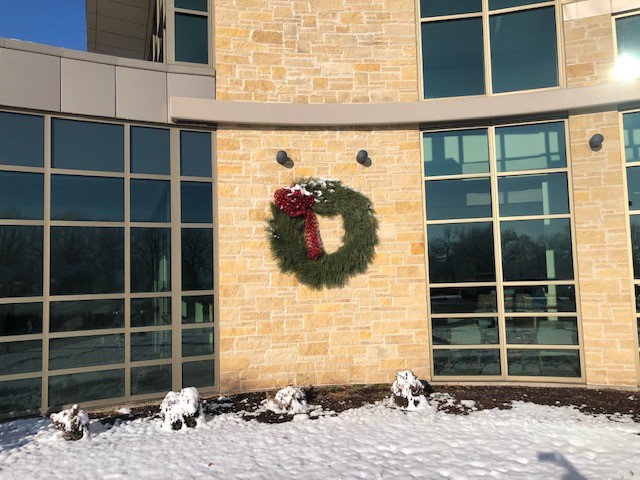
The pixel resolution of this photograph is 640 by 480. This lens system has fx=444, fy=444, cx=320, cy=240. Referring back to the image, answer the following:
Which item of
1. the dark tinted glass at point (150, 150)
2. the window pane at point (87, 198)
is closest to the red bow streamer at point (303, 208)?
the dark tinted glass at point (150, 150)

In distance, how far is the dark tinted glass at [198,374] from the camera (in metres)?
7.11

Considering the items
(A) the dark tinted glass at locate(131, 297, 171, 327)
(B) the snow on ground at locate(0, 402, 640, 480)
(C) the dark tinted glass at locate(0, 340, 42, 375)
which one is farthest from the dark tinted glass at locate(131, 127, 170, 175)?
(B) the snow on ground at locate(0, 402, 640, 480)

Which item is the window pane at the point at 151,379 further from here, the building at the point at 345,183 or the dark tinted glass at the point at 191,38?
the dark tinted glass at the point at 191,38

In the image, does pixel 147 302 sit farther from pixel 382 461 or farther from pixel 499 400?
pixel 499 400

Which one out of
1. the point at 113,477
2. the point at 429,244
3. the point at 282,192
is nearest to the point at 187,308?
the point at 282,192

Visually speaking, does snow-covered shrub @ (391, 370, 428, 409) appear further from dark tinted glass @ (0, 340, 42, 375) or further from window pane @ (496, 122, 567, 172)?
dark tinted glass @ (0, 340, 42, 375)

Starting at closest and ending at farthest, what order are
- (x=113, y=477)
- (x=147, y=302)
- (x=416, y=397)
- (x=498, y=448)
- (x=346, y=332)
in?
(x=113, y=477)
(x=498, y=448)
(x=416, y=397)
(x=147, y=302)
(x=346, y=332)

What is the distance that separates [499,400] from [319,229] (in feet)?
12.7

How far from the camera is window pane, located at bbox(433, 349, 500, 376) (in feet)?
24.7

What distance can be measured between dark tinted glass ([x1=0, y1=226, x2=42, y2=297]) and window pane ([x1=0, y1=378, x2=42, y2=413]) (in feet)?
4.11

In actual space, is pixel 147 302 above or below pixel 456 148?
below

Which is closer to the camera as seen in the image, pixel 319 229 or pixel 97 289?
pixel 97 289

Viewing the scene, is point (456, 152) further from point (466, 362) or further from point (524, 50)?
point (466, 362)

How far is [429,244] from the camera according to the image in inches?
305
